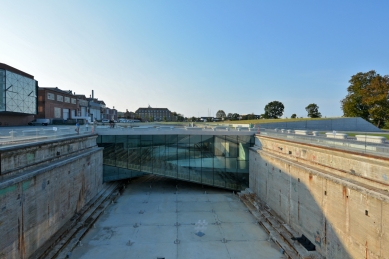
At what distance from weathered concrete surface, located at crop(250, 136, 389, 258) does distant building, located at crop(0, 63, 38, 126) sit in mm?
40439

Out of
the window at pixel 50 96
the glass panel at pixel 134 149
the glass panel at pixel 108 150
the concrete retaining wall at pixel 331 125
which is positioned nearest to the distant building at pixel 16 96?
the window at pixel 50 96

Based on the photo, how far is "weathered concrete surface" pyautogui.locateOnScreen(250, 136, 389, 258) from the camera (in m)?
8.37

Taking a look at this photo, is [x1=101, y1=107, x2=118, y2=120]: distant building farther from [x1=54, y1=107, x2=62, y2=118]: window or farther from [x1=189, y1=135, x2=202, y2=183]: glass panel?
[x1=189, y1=135, x2=202, y2=183]: glass panel

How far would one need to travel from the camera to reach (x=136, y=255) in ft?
37.9

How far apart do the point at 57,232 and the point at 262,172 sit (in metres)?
14.3

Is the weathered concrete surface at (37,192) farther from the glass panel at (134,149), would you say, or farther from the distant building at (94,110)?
the distant building at (94,110)

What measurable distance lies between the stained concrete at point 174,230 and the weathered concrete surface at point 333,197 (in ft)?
7.83

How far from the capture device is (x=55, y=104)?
51.0 meters

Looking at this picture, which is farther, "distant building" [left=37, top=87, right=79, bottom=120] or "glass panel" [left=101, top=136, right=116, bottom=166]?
"distant building" [left=37, top=87, right=79, bottom=120]

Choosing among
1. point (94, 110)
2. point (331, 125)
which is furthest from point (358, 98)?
point (94, 110)

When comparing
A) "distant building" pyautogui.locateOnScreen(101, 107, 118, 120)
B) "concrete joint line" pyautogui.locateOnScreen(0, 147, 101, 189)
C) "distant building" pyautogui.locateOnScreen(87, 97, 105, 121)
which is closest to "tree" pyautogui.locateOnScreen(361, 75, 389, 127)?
"concrete joint line" pyautogui.locateOnScreen(0, 147, 101, 189)

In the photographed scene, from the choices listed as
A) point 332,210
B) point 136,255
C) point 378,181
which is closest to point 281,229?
point 332,210

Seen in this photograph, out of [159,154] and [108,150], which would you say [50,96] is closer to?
[108,150]

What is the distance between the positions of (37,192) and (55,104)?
155ft
